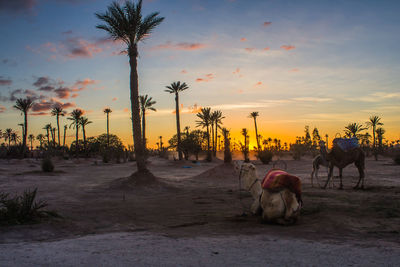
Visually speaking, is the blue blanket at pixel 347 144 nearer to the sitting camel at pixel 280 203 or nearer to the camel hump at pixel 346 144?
the camel hump at pixel 346 144

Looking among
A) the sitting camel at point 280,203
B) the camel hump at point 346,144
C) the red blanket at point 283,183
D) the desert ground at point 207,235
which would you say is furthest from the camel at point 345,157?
the red blanket at point 283,183

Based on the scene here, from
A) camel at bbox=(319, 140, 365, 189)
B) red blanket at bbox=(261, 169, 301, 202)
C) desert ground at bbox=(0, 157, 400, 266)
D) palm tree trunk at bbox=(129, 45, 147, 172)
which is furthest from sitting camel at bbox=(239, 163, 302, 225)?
palm tree trunk at bbox=(129, 45, 147, 172)

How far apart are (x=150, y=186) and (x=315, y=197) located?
8.24 metres

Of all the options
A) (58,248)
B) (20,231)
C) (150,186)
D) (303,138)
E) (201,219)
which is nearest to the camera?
(58,248)

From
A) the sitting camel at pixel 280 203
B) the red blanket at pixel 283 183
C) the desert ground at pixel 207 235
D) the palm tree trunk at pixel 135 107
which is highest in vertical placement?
the palm tree trunk at pixel 135 107

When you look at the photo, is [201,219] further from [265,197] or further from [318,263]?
[318,263]

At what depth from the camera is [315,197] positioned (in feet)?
34.1

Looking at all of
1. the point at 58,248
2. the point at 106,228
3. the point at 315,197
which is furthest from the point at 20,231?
the point at 315,197

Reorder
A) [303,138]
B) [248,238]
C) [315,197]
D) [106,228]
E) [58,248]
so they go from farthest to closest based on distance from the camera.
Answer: [303,138]
[315,197]
[106,228]
[248,238]
[58,248]

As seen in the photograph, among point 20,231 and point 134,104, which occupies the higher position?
point 134,104

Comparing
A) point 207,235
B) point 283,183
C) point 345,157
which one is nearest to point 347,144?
point 345,157

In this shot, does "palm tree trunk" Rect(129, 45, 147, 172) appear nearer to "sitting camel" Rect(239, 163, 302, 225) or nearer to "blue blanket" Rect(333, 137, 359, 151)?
"blue blanket" Rect(333, 137, 359, 151)

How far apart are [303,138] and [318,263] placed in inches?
3149

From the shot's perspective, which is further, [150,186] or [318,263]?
[150,186]
